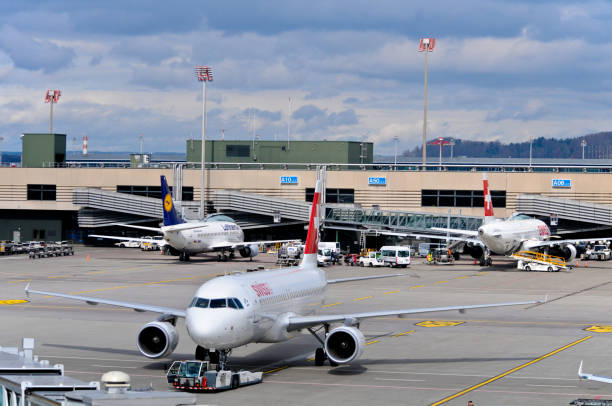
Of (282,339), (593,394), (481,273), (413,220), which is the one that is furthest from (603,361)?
(413,220)

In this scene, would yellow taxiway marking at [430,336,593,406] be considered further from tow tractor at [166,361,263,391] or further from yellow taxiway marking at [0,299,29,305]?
yellow taxiway marking at [0,299,29,305]

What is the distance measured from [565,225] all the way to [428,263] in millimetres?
26335

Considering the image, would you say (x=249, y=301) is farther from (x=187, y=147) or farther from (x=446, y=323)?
(x=187, y=147)

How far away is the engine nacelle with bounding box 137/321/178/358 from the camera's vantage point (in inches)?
1502

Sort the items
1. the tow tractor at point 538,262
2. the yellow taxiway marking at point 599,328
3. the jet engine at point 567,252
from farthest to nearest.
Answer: the jet engine at point 567,252 → the tow tractor at point 538,262 → the yellow taxiway marking at point 599,328

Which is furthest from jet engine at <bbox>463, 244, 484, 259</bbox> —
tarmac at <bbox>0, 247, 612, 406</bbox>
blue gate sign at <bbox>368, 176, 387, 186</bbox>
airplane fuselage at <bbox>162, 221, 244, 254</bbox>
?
blue gate sign at <bbox>368, 176, 387, 186</bbox>

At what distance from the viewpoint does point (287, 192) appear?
444 ft

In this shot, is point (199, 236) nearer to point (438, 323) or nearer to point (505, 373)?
point (438, 323)

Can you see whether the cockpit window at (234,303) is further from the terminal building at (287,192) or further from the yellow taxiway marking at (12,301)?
the terminal building at (287,192)

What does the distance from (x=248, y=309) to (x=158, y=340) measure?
4.68m

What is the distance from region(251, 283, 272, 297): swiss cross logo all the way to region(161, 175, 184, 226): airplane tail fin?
2348 inches

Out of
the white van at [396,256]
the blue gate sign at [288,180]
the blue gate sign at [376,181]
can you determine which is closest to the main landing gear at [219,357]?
the white van at [396,256]

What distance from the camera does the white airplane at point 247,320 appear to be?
117ft

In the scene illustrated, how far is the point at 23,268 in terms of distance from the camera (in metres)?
95.8
